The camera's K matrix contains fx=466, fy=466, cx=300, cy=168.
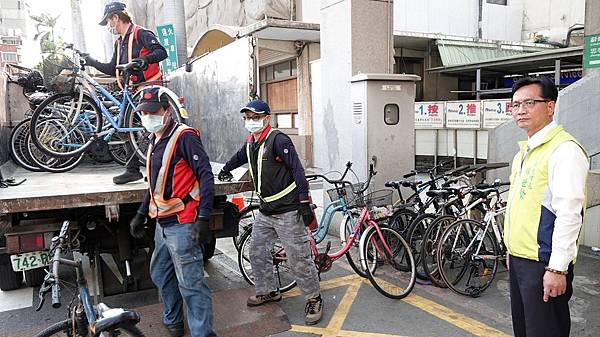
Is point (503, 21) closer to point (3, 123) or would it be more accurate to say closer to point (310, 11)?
point (310, 11)

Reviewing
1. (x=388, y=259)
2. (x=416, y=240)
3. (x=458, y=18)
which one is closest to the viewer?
(x=388, y=259)

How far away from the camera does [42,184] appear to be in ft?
13.8

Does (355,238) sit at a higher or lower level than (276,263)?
higher

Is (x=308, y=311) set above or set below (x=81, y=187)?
below

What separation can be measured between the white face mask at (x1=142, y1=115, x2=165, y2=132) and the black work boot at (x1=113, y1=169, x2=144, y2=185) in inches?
32.7

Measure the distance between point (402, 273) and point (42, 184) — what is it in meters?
3.77

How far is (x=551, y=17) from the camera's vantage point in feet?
51.7

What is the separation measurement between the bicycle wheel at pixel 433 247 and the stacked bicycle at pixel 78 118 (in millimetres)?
3065

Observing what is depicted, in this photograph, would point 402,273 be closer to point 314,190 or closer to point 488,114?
point 314,190

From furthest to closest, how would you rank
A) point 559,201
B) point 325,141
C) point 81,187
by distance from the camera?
point 325,141 → point 81,187 → point 559,201

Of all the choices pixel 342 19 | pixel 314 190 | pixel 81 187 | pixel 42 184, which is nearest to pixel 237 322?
pixel 81 187

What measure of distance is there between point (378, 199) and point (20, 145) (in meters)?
4.07

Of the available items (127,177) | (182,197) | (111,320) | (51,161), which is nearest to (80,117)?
(51,161)

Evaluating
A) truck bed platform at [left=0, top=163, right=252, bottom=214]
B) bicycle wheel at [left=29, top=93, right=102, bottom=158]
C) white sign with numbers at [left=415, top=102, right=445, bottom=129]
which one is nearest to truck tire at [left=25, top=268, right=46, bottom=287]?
truck bed platform at [left=0, top=163, right=252, bottom=214]
